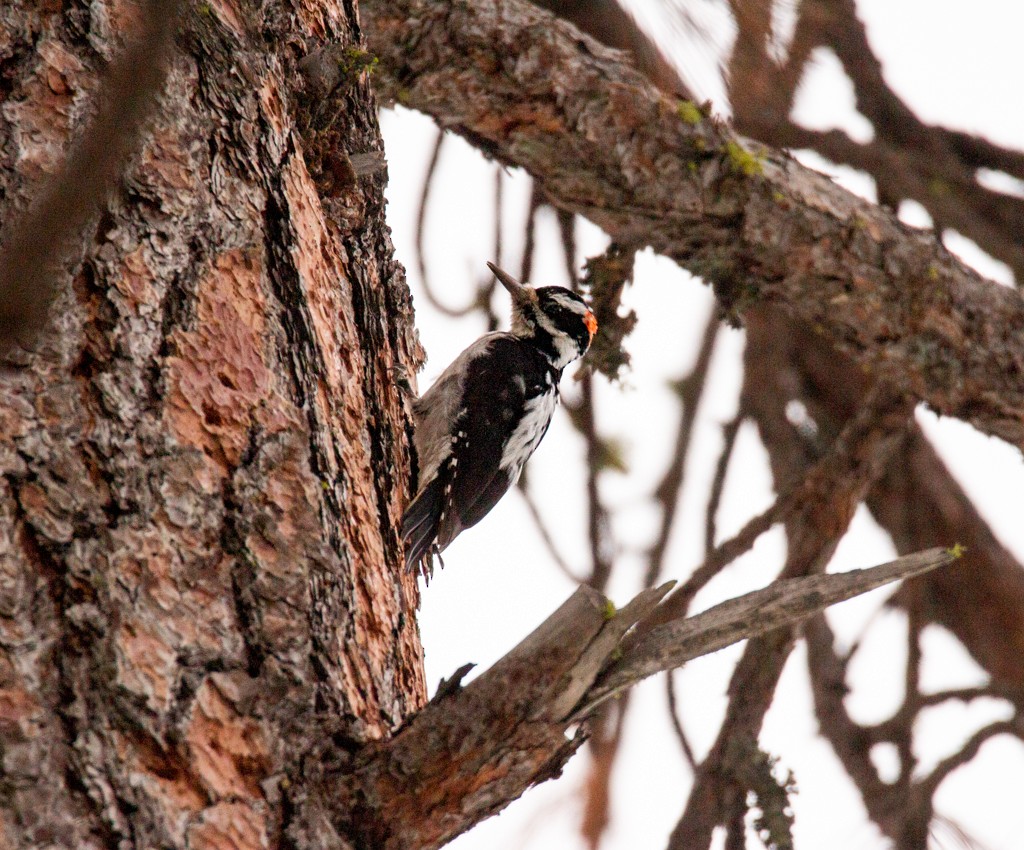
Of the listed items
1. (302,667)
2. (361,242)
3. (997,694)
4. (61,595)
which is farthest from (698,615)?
(997,694)

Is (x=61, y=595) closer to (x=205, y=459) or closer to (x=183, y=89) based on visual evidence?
(x=205, y=459)

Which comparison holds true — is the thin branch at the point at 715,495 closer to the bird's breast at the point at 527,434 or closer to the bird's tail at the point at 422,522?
the bird's breast at the point at 527,434

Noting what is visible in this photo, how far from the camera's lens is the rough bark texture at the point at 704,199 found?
121 inches

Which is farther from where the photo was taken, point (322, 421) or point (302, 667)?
point (322, 421)

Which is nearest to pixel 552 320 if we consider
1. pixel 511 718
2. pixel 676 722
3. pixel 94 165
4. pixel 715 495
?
pixel 715 495

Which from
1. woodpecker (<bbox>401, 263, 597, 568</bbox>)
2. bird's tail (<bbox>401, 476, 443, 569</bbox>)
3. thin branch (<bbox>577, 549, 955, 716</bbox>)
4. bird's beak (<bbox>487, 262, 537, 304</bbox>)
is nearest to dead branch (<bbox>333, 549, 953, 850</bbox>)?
thin branch (<bbox>577, 549, 955, 716</bbox>)

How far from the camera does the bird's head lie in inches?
174

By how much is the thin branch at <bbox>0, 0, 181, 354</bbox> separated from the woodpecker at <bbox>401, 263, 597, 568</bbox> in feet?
6.74

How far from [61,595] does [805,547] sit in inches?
85.8

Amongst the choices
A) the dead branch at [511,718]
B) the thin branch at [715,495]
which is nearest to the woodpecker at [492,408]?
the thin branch at [715,495]

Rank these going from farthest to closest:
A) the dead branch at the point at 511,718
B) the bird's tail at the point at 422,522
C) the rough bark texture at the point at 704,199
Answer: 1. the rough bark texture at the point at 704,199
2. the bird's tail at the point at 422,522
3. the dead branch at the point at 511,718

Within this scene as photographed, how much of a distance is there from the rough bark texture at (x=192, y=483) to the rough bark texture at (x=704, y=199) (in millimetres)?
811

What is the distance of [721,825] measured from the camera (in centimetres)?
304

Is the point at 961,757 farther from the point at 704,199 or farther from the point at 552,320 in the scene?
the point at 552,320
